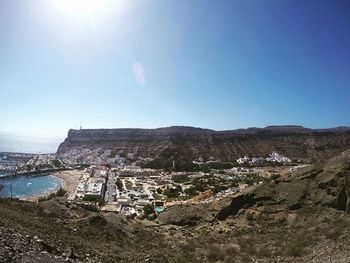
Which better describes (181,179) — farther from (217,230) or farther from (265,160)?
(217,230)

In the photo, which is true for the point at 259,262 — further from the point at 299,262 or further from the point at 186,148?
the point at 186,148

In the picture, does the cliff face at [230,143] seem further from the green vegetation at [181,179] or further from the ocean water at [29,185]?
the ocean water at [29,185]

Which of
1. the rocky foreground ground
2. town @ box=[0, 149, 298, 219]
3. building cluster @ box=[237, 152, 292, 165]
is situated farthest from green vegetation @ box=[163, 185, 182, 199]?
building cluster @ box=[237, 152, 292, 165]

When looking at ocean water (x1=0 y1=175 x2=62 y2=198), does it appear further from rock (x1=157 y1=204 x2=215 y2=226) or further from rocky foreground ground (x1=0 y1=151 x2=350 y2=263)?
rocky foreground ground (x1=0 y1=151 x2=350 y2=263)

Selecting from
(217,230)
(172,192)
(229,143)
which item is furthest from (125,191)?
(229,143)

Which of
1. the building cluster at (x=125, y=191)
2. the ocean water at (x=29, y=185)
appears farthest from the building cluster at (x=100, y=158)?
the ocean water at (x=29, y=185)

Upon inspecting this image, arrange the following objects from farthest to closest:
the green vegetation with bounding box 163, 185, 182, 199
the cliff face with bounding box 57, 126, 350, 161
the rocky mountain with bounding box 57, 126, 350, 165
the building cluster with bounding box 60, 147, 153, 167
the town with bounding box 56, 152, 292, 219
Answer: the building cluster with bounding box 60, 147, 153, 167, the cliff face with bounding box 57, 126, 350, 161, the rocky mountain with bounding box 57, 126, 350, 165, the green vegetation with bounding box 163, 185, 182, 199, the town with bounding box 56, 152, 292, 219
